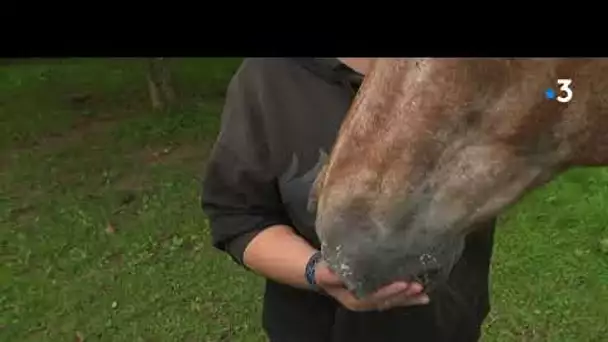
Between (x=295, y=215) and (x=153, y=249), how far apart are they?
8.10ft

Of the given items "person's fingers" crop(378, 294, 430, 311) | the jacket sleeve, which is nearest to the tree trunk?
the jacket sleeve

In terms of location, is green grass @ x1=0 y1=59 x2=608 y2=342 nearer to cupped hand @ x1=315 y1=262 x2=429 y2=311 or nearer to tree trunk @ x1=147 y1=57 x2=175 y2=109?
tree trunk @ x1=147 y1=57 x2=175 y2=109

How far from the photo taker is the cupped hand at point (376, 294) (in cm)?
117

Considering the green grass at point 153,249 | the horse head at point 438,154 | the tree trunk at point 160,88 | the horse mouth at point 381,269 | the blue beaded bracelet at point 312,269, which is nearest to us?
the horse head at point 438,154

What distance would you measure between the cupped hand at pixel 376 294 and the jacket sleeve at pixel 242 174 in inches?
8.0

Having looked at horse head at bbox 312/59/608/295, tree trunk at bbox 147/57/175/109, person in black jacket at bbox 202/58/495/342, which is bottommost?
tree trunk at bbox 147/57/175/109

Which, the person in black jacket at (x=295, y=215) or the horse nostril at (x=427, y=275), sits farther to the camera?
the person in black jacket at (x=295, y=215)

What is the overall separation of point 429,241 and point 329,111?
33cm

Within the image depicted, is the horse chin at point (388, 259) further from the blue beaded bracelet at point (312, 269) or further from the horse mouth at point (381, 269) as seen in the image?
the blue beaded bracelet at point (312, 269)

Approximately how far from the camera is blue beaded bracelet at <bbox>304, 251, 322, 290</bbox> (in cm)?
134

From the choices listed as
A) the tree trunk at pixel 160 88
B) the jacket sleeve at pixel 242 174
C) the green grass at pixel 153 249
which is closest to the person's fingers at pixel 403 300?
the jacket sleeve at pixel 242 174
